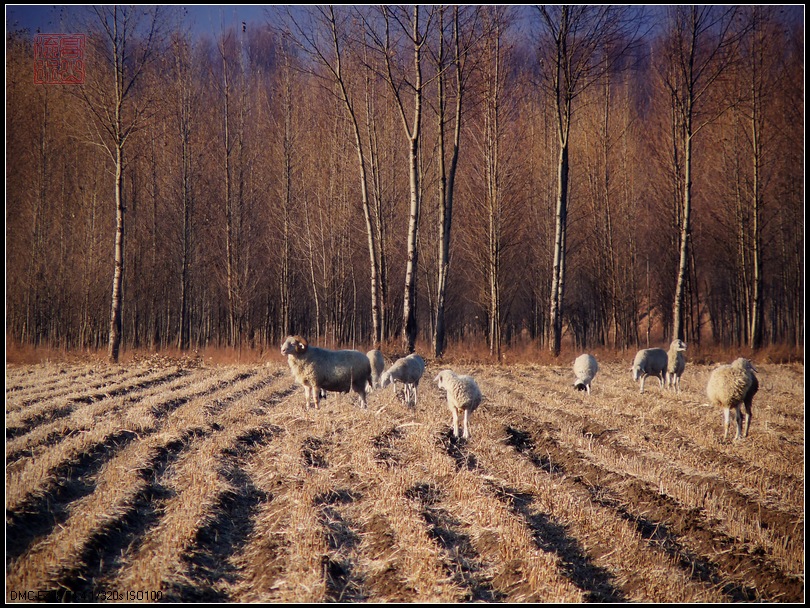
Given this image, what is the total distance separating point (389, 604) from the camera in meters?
4.27

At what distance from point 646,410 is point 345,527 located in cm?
708

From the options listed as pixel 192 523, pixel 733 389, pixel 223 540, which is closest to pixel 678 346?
pixel 733 389

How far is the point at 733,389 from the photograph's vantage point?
870 cm

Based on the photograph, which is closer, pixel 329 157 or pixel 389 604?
pixel 389 604

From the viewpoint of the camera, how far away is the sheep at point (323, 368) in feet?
34.2

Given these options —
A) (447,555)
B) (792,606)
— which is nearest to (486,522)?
(447,555)

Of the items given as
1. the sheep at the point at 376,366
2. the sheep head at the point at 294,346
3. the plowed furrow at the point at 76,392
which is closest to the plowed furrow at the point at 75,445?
the plowed furrow at the point at 76,392

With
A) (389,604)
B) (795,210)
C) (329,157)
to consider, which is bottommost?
(389,604)

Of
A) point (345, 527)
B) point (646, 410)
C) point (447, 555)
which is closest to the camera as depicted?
point (447, 555)

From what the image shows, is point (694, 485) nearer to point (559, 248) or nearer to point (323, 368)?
point (323, 368)

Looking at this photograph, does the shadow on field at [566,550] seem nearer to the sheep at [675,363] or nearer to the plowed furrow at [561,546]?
the plowed furrow at [561,546]

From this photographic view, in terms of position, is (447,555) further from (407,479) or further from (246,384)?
(246,384)

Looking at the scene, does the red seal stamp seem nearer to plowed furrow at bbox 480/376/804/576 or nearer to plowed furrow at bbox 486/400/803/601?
plowed furrow at bbox 480/376/804/576

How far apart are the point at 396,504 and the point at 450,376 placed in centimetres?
317
